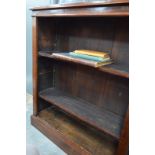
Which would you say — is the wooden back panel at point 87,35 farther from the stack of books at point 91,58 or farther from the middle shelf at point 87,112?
the middle shelf at point 87,112

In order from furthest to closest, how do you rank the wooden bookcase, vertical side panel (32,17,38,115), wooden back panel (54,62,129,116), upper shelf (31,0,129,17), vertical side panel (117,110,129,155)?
vertical side panel (32,17,38,115) < wooden back panel (54,62,129,116) < the wooden bookcase < vertical side panel (117,110,129,155) < upper shelf (31,0,129,17)

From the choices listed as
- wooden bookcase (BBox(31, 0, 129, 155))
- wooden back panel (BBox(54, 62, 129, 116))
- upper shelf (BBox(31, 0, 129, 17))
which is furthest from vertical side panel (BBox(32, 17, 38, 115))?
wooden back panel (BBox(54, 62, 129, 116))

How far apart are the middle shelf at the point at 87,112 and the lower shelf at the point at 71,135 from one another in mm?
192

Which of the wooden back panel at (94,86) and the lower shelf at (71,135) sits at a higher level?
the wooden back panel at (94,86)

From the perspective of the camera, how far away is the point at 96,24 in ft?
4.33

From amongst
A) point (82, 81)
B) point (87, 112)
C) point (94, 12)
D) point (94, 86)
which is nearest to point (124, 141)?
point (87, 112)

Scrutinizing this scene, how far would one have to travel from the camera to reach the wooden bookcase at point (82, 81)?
3.78ft

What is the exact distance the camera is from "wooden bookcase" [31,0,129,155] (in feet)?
3.78

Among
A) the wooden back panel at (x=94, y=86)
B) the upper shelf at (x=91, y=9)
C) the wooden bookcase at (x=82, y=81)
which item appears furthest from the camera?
the wooden back panel at (x=94, y=86)

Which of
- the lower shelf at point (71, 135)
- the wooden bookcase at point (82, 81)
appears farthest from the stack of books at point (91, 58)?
the lower shelf at point (71, 135)

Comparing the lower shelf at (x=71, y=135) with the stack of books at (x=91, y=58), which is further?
the lower shelf at (x=71, y=135)

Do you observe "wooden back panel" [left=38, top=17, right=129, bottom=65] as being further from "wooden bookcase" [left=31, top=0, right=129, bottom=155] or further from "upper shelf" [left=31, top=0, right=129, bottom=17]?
"upper shelf" [left=31, top=0, right=129, bottom=17]
